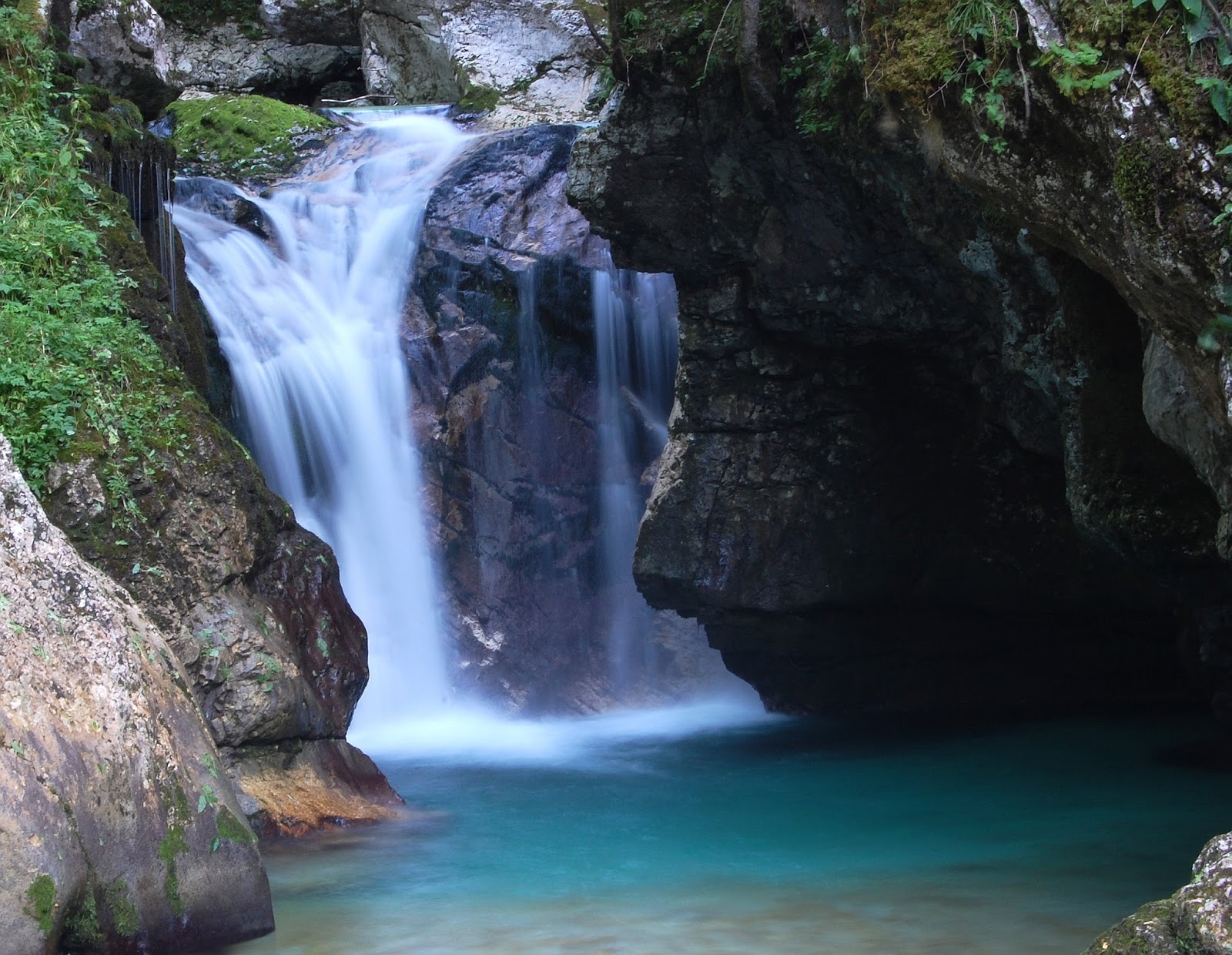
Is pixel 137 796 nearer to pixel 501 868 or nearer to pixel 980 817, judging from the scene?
pixel 501 868

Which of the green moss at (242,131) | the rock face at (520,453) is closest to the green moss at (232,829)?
the rock face at (520,453)

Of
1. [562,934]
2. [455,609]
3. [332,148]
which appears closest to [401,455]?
[455,609]

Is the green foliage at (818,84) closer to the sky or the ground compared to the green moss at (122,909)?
closer to the sky

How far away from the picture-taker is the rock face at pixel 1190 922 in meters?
3.44

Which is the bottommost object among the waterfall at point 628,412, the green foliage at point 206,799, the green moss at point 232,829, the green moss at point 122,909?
the green moss at point 122,909

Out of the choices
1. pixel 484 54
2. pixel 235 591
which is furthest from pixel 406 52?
pixel 235 591

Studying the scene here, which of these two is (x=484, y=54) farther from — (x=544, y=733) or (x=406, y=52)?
(x=544, y=733)

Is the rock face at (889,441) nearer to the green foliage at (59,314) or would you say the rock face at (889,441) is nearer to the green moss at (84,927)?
the green foliage at (59,314)

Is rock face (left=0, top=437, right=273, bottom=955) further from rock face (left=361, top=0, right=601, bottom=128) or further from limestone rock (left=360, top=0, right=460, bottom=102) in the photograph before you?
limestone rock (left=360, top=0, right=460, bottom=102)

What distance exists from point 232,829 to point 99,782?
0.70 meters

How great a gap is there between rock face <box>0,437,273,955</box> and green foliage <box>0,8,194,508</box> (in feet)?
4.45

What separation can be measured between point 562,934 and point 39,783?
7.65ft

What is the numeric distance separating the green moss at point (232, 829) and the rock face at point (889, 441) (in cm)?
503

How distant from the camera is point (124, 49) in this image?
11469mm
